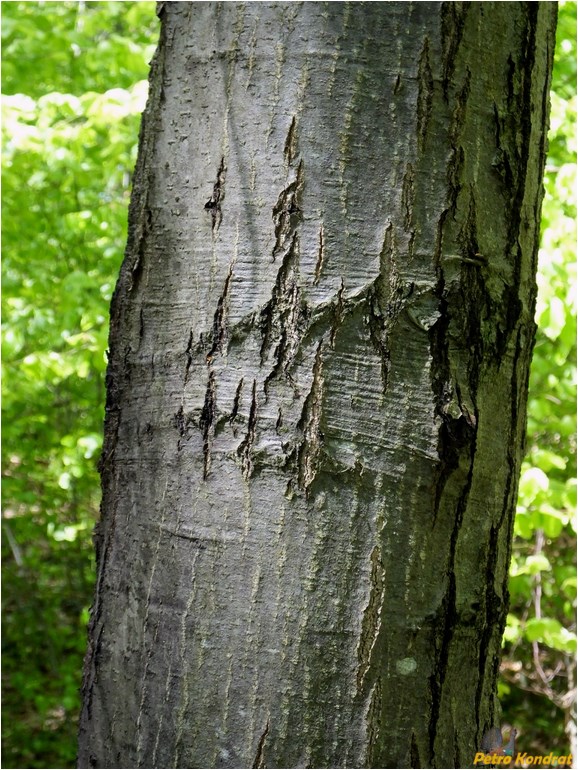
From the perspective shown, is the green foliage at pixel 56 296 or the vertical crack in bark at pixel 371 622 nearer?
the vertical crack in bark at pixel 371 622

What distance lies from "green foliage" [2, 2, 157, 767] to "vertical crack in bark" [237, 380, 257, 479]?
277 cm

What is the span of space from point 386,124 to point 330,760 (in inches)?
27.4

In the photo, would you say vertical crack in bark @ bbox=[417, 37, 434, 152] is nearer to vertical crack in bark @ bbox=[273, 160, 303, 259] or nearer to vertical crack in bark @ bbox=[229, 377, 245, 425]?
vertical crack in bark @ bbox=[273, 160, 303, 259]

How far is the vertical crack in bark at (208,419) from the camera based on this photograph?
2.60 feet

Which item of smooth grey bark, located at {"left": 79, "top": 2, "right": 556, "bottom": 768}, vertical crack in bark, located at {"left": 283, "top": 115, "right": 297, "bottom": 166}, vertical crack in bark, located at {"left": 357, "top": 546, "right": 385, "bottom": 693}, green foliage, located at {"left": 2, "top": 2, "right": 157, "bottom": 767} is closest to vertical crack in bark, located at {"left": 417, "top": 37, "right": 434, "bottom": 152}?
smooth grey bark, located at {"left": 79, "top": 2, "right": 556, "bottom": 768}

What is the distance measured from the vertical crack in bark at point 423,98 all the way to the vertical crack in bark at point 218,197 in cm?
23

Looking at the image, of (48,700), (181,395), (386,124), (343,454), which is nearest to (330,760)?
(343,454)

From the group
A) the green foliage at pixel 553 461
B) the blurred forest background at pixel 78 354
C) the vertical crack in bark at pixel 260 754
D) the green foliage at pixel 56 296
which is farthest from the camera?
the green foliage at pixel 56 296

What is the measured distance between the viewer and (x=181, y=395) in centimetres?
82

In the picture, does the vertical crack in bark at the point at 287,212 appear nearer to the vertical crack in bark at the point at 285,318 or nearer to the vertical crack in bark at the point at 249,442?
the vertical crack in bark at the point at 285,318

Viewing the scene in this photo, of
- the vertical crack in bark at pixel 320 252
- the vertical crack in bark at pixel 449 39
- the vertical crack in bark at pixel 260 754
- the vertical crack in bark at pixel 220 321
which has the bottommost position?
the vertical crack in bark at pixel 260 754

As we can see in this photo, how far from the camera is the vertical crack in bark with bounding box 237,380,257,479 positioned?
30.6 inches

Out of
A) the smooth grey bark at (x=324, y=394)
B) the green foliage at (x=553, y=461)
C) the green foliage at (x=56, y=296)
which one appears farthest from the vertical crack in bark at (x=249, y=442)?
the green foliage at (x=56, y=296)

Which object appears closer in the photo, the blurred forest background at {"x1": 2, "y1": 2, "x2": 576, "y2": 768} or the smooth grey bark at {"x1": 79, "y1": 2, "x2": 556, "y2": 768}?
the smooth grey bark at {"x1": 79, "y1": 2, "x2": 556, "y2": 768}
